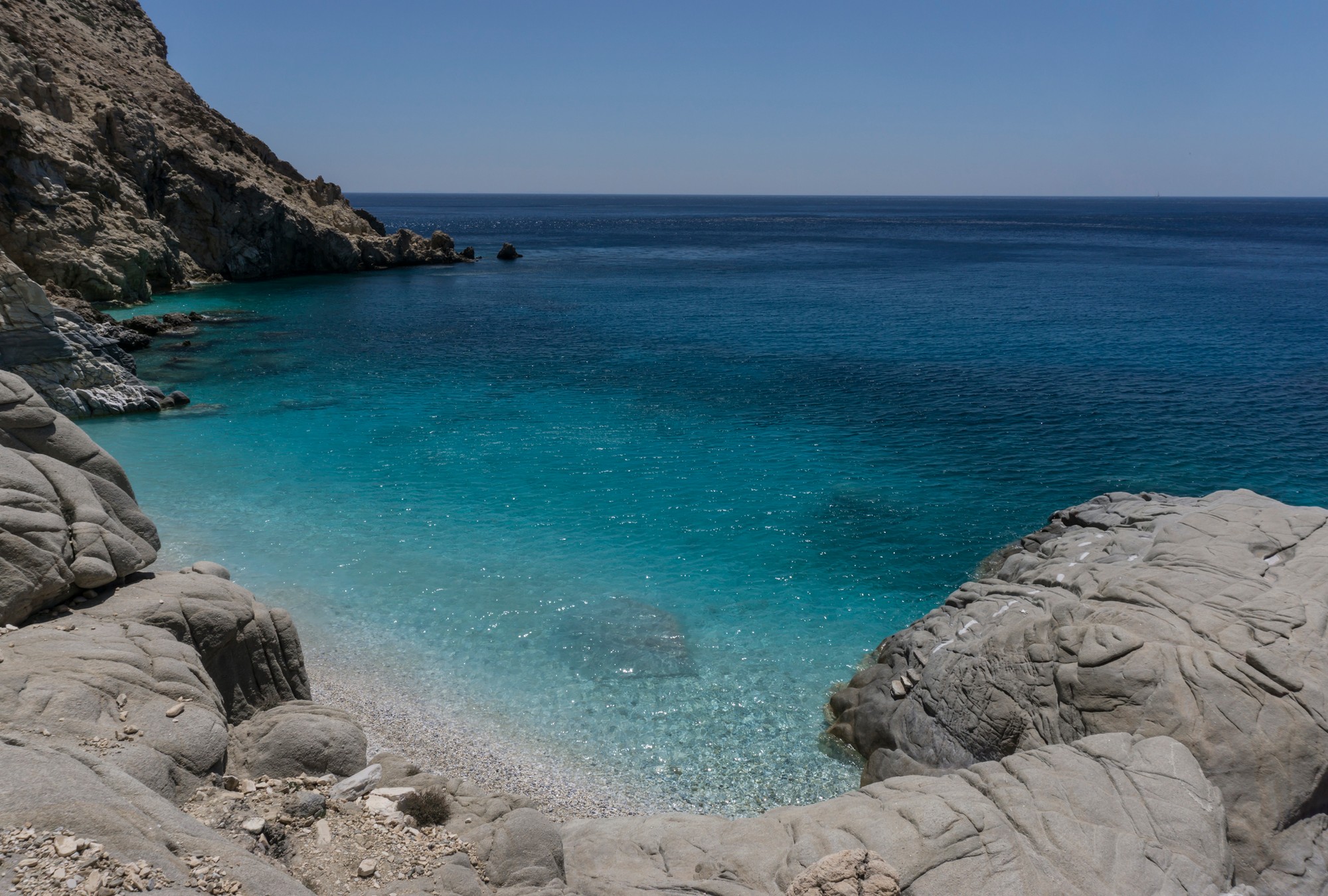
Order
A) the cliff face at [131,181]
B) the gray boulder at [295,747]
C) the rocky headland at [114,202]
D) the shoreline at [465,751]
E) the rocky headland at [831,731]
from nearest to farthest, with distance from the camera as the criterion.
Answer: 1. the rocky headland at [831,731]
2. the gray boulder at [295,747]
3. the shoreline at [465,751]
4. the rocky headland at [114,202]
5. the cliff face at [131,181]

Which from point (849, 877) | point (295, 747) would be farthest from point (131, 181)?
point (849, 877)

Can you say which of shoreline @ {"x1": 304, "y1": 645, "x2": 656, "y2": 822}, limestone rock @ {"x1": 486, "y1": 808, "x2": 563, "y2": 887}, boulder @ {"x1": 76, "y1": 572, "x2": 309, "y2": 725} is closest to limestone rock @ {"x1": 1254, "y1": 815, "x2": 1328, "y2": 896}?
shoreline @ {"x1": 304, "y1": 645, "x2": 656, "y2": 822}

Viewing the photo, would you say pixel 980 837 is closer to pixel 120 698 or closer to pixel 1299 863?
pixel 1299 863

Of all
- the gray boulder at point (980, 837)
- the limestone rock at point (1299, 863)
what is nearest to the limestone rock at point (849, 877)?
the gray boulder at point (980, 837)

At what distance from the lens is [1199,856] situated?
11.7m

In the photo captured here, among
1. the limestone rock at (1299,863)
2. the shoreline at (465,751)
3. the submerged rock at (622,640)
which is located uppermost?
the limestone rock at (1299,863)

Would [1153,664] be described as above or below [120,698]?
below

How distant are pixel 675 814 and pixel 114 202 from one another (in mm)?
67138

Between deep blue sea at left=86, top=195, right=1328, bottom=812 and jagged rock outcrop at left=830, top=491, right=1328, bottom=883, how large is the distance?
1955 mm

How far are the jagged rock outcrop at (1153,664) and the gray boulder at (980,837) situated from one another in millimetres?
1051

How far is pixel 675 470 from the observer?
105 ft

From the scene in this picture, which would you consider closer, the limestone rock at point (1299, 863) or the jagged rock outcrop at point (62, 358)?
the limestone rock at point (1299, 863)

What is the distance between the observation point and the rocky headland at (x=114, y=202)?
36344 millimetres

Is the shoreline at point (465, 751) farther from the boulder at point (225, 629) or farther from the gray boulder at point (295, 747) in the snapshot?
the boulder at point (225, 629)
